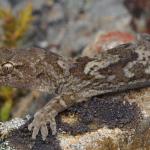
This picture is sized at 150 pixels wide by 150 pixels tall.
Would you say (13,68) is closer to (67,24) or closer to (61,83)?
(61,83)

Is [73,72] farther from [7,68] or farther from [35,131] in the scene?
[35,131]

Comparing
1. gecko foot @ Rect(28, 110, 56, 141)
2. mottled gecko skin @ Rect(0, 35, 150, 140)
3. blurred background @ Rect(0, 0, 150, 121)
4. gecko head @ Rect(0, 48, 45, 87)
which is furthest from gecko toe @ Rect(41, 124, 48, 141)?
blurred background @ Rect(0, 0, 150, 121)

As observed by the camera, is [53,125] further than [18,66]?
No

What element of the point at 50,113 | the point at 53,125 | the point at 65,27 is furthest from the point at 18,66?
the point at 65,27

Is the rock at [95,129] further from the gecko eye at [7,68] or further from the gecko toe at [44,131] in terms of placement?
the gecko eye at [7,68]

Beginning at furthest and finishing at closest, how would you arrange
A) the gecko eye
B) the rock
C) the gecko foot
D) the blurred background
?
the blurred background
the gecko eye
the gecko foot
the rock

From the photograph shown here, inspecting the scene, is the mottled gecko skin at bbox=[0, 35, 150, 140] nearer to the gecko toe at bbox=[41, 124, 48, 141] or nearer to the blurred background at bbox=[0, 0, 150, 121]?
the gecko toe at bbox=[41, 124, 48, 141]

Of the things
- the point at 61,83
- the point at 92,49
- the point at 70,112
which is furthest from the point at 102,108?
the point at 92,49
